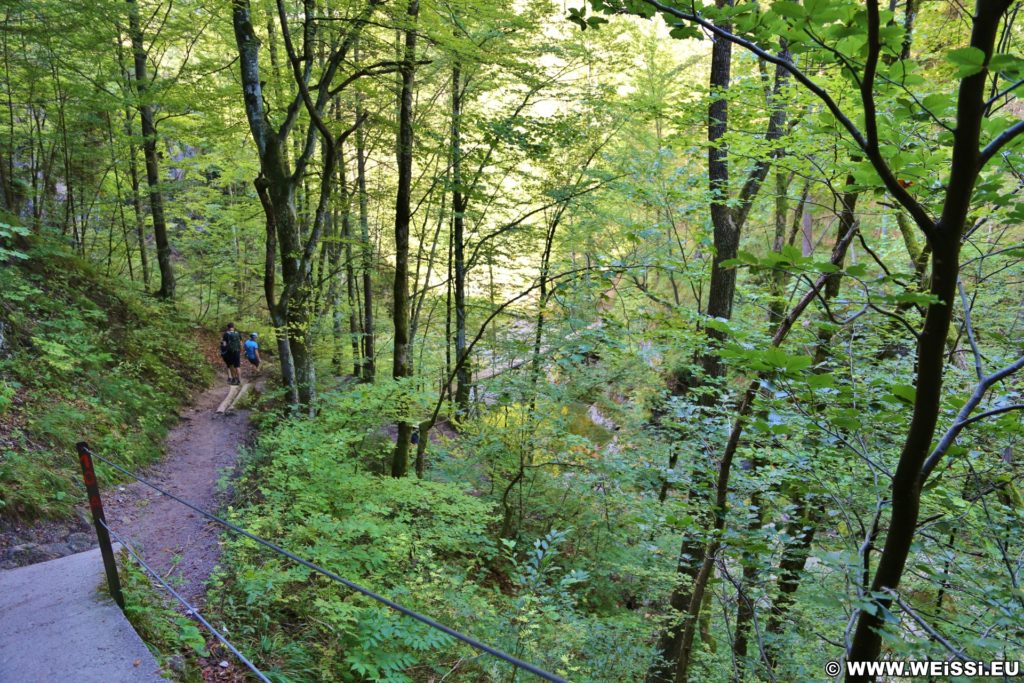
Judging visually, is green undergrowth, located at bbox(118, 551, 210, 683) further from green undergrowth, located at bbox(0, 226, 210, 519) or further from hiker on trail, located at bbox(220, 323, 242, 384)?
hiker on trail, located at bbox(220, 323, 242, 384)

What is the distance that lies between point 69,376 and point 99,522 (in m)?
5.91

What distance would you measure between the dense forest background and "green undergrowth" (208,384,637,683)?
0.05 meters

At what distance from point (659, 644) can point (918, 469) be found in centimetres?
627

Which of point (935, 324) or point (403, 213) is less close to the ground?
point (403, 213)

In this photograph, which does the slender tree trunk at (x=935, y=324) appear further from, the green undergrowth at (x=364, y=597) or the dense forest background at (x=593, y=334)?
the green undergrowth at (x=364, y=597)

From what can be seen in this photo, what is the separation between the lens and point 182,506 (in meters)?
6.71

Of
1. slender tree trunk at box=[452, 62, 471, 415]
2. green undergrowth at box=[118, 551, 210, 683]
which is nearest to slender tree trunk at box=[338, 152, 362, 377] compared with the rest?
slender tree trunk at box=[452, 62, 471, 415]

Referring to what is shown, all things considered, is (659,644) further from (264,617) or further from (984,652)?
(984,652)

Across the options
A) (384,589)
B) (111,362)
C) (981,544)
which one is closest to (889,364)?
(981,544)

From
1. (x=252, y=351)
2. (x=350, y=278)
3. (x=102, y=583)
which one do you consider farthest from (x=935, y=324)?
(x=252, y=351)

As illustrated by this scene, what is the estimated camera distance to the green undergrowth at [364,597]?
12.7ft

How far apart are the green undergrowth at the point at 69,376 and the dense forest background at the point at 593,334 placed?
2.7 inches

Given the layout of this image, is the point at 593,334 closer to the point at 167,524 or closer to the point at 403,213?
the point at 403,213

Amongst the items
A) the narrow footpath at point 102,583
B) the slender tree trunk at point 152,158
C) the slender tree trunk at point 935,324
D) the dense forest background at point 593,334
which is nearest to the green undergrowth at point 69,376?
the dense forest background at point 593,334
